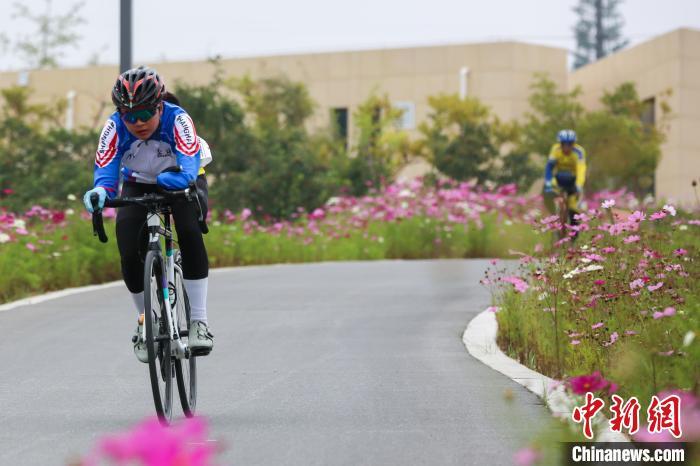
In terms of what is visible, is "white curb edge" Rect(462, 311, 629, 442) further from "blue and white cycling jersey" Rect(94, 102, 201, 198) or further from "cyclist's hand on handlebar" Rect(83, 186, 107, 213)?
"cyclist's hand on handlebar" Rect(83, 186, 107, 213)

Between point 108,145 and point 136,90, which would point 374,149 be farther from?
point 136,90

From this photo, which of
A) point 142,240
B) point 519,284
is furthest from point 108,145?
point 519,284

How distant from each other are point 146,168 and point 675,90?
46.0 metres

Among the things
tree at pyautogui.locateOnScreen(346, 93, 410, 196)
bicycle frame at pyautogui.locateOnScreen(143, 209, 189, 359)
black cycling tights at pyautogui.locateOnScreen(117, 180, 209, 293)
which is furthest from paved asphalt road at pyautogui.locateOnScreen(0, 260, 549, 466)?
tree at pyautogui.locateOnScreen(346, 93, 410, 196)

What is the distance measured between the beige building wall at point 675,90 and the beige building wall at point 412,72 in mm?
4814

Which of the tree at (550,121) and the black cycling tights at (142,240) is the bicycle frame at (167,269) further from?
the tree at (550,121)

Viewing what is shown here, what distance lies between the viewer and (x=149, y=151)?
7949 millimetres

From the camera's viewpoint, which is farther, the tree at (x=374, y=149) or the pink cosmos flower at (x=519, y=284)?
the tree at (x=374, y=149)

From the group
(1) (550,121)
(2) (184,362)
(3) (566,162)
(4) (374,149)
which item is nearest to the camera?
(2) (184,362)

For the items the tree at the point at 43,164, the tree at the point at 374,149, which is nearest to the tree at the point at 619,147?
the tree at the point at 374,149

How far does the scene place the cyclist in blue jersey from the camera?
24.8 ft

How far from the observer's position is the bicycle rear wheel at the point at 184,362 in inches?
303

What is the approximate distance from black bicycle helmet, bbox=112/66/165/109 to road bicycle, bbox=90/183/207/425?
1.66 feet

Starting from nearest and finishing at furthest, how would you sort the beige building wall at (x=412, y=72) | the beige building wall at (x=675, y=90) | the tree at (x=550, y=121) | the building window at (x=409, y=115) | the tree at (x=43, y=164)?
1. the tree at (x=43, y=164)
2. the tree at (x=550, y=121)
3. the beige building wall at (x=675, y=90)
4. the beige building wall at (x=412, y=72)
5. the building window at (x=409, y=115)
